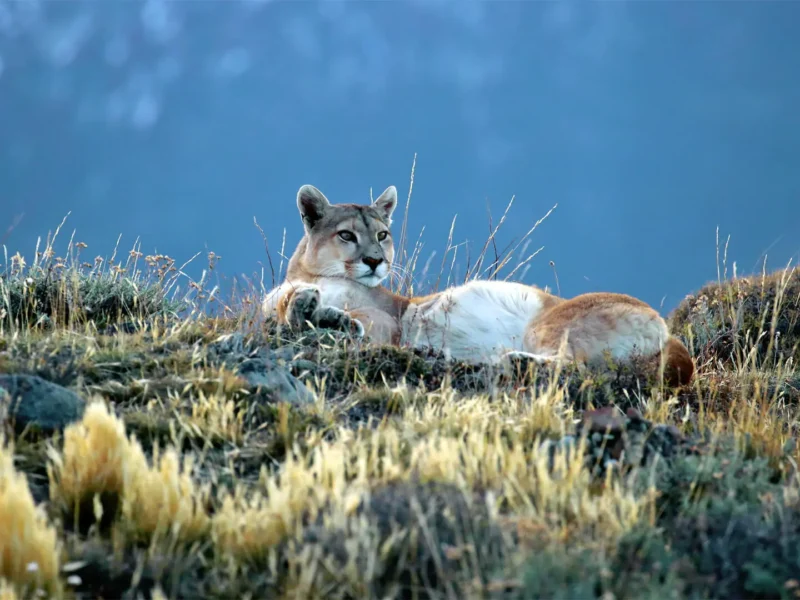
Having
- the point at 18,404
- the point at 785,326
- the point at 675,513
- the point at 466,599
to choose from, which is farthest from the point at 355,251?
the point at 785,326

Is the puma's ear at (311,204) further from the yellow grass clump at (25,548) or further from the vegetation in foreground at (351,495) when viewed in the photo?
the yellow grass clump at (25,548)

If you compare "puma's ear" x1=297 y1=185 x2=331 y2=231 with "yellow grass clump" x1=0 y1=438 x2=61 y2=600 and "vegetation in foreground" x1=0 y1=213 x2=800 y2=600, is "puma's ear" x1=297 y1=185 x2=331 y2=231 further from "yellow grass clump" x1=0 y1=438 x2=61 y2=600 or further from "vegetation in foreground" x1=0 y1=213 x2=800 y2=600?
"yellow grass clump" x1=0 y1=438 x2=61 y2=600

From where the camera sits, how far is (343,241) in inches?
341

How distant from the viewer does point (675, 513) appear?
13.8 ft

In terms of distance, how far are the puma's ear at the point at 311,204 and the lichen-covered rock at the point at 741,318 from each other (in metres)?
4.99

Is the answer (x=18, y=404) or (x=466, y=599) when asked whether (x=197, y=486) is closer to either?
(x=18, y=404)

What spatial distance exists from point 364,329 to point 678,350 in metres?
2.75

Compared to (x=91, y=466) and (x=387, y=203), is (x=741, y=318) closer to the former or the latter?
(x=387, y=203)

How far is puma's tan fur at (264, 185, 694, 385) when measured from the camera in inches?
293

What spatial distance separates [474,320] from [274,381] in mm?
2992

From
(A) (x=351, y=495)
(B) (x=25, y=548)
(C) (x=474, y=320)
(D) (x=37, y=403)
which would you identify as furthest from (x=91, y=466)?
(C) (x=474, y=320)

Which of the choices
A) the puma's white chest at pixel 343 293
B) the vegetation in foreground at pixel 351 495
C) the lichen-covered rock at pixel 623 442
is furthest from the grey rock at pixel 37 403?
the puma's white chest at pixel 343 293

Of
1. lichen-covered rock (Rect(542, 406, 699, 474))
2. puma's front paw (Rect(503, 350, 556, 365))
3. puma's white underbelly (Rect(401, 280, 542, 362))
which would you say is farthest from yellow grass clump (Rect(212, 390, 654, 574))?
puma's white underbelly (Rect(401, 280, 542, 362))

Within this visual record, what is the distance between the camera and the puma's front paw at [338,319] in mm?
7570
